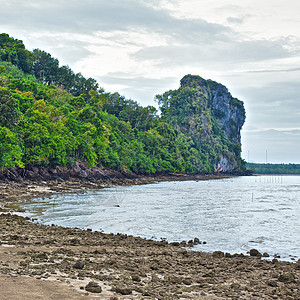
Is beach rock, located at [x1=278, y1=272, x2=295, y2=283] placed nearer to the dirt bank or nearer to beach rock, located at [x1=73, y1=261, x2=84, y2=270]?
the dirt bank

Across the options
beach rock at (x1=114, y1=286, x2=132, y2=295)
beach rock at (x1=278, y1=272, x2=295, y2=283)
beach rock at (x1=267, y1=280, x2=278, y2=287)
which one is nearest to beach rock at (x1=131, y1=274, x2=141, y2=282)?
beach rock at (x1=114, y1=286, x2=132, y2=295)

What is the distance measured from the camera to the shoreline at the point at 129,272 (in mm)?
7117

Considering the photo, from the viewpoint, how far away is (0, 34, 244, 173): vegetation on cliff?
50812 millimetres

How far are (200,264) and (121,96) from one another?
120 m

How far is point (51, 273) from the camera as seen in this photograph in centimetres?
801

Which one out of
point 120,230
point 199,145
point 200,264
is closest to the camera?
point 200,264

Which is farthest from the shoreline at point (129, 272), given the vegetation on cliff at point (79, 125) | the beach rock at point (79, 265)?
the vegetation on cliff at point (79, 125)

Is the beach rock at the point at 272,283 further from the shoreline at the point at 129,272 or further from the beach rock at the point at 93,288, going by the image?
the beach rock at the point at 93,288

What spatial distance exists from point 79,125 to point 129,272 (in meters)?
64.0

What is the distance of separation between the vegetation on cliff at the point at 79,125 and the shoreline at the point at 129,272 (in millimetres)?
31333

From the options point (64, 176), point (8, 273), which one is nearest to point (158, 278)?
point (8, 273)

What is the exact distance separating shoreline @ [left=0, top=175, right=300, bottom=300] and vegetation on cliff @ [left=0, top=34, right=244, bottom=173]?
103 feet

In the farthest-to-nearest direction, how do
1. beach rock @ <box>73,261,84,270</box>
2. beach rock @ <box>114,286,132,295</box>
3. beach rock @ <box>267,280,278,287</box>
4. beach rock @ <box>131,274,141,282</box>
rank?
beach rock @ <box>73,261,84,270</box> < beach rock @ <box>267,280,278,287</box> < beach rock @ <box>131,274,141,282</box> < beach rock @ <box>114,286,132,295</box>

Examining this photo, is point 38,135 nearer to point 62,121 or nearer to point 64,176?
point 64,176
